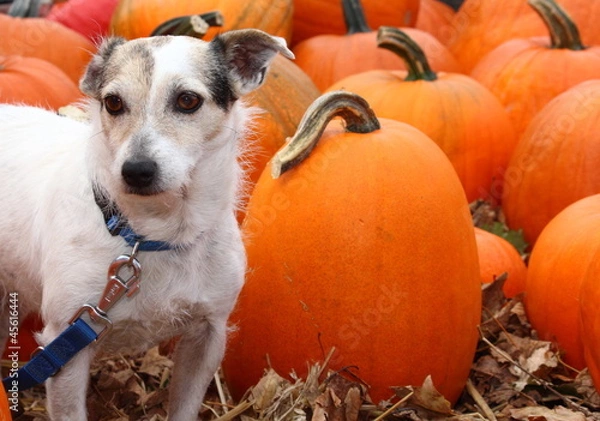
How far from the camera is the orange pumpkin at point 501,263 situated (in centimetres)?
418

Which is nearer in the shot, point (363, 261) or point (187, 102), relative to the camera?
point (187, 102)

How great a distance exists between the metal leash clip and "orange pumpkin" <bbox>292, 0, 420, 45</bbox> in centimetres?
377

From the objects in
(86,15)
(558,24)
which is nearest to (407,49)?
(558,24)

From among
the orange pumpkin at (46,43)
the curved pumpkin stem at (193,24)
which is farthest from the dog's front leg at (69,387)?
the orange pumpkin at (46,43)

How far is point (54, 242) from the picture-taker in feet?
9.59

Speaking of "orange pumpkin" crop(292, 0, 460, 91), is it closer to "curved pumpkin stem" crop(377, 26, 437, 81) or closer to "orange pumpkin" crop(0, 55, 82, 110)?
"curved pumpkin stem" crop(377, 26, 437, 81)

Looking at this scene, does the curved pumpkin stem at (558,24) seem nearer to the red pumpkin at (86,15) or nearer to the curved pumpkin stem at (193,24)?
the curved pumpkin stem at (193,24)

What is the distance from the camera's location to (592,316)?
3.39 meters

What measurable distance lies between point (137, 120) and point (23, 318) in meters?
1.28

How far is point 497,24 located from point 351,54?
116 cm

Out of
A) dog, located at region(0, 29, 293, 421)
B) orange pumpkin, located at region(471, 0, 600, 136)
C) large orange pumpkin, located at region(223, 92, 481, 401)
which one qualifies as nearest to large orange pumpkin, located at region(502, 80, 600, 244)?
orange pumpkin, located at region(471, 0, 600, 136)

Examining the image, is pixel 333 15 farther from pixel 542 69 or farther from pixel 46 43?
pixel 46 43

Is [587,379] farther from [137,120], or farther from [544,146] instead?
[137,120]

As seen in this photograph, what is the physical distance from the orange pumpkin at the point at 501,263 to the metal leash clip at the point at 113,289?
72.7 inches
